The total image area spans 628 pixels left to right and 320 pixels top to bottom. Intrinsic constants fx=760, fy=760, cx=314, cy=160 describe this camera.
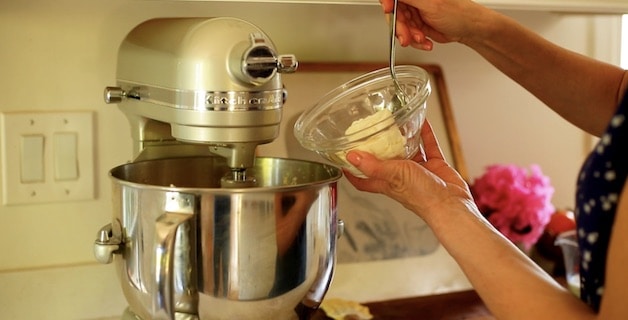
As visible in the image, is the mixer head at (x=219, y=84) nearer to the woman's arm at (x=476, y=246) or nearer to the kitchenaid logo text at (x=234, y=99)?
the kitchenaid logo text at (x=234, y=99)

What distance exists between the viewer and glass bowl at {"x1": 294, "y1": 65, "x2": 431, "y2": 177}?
74cm

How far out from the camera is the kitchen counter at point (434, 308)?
1.03m

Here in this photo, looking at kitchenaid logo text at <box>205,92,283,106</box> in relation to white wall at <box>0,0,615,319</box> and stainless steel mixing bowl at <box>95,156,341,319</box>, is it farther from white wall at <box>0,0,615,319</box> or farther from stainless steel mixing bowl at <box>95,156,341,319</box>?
white wall at <box>0,0,615,319</box>

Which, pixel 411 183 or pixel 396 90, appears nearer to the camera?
pixel 411 183

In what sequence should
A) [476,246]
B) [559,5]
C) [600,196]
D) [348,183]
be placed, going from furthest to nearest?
1. [348,183]
2. [559,5]
3. [476,246]
4. [600,196]

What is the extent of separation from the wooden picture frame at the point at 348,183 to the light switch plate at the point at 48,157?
0.76 ft

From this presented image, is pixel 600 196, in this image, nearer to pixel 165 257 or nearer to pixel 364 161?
pixel 364 161

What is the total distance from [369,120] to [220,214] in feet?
0.56

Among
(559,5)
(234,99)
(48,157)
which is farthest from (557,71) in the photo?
(48,157)

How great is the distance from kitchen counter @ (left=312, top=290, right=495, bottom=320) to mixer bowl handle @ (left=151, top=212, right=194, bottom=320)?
0.33 metres

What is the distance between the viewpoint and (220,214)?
0.70 m

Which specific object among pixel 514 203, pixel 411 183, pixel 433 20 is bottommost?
pixel 514 203

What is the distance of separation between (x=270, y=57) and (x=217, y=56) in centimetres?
5

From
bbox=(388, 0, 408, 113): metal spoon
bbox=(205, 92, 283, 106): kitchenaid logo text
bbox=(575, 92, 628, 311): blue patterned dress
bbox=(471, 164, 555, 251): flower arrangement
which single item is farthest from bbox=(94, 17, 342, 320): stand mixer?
bbox=(471, 164, 555, 251): flower arrangement
